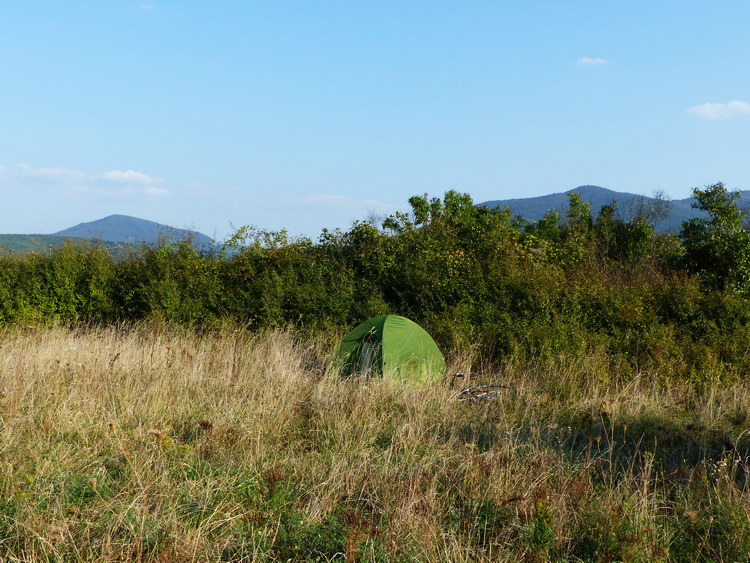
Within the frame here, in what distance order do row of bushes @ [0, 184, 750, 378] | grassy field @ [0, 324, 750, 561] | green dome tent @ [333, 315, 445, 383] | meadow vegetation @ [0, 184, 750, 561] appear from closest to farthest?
grassy field @ [0, 324, 750, 561] → meadow vegetation @ [0, 184, 750, 561] → green dome tent @ [333, 315, 445, 383] → row of bushes @ [0, 184, 750, 378]

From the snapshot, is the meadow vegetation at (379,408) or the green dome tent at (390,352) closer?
the meadow vegetation at (379,408)

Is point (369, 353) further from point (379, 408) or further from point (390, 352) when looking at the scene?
point (379, 408)

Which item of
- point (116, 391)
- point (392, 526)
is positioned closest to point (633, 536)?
point (392, 526)

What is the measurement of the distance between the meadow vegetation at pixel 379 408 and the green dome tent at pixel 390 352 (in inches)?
20.9

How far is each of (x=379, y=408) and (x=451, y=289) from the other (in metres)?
6.02

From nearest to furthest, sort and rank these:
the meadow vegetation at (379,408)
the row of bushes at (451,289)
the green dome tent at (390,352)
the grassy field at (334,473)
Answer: the grassy field at (334,473) → the meadow vegetation at (379,408) → the green dome tent at (390,352) → the row of bushes at (451,289)

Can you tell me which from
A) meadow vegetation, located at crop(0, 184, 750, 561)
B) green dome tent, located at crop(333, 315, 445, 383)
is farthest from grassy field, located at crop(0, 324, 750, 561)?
green dome tent, located at crop(333, 315, 445, 383)

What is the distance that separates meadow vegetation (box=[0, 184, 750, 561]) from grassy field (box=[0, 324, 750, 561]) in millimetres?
22

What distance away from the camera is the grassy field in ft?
11.3

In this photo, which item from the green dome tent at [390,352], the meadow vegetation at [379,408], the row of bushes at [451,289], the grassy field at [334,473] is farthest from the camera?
the row of bushes at [451,289]

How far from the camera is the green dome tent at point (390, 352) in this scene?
799cm

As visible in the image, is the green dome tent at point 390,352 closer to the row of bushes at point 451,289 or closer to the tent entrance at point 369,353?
the tent entrance at point 369,353

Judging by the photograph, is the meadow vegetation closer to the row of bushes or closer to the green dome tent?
the row of bushes

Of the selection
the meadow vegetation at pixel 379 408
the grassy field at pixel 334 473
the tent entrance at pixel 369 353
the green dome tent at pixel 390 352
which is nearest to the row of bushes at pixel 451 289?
the meadow vegetation at pixel 379 408
